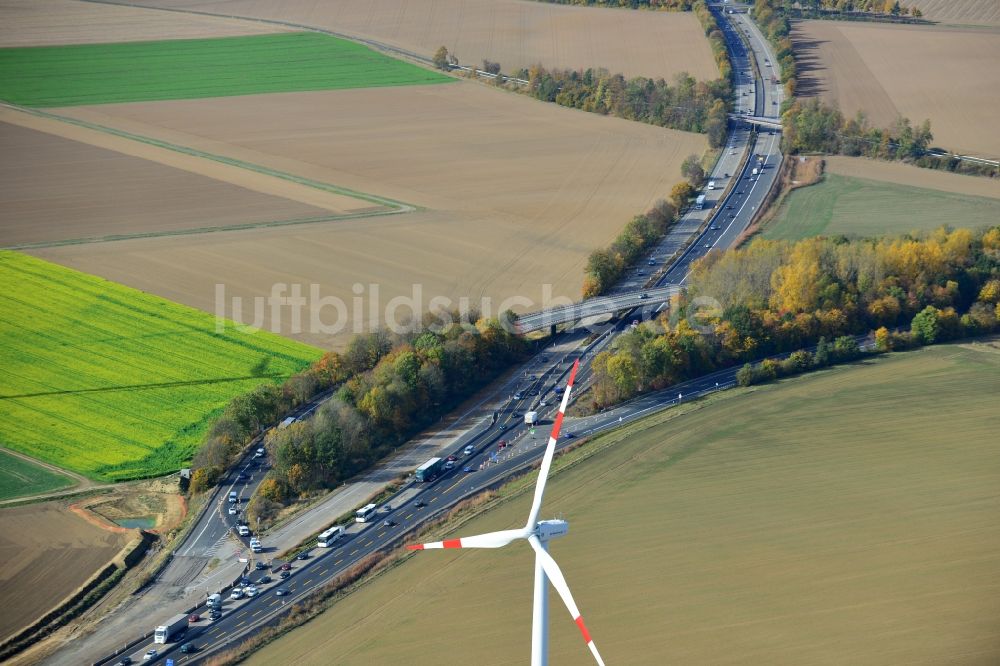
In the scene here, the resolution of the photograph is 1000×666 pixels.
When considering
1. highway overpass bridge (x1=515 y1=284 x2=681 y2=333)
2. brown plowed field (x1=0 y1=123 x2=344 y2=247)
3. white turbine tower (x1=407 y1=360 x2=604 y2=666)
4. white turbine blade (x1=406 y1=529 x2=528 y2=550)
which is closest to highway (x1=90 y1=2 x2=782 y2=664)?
highway overpass bridge (x1=515 y1=284 x2=681 y2=333)

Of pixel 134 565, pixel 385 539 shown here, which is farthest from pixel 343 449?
pixel 134 565

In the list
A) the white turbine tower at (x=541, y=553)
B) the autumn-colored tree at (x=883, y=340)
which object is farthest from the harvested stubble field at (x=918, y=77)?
the white turbine tower at (x=541, y=553)

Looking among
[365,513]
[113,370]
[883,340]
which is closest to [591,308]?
[883,340]

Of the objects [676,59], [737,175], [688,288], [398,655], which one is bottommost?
[398,655]

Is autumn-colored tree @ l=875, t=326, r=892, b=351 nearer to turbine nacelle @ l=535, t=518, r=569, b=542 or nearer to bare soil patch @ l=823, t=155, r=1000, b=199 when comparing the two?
bare soil patch @ l=823, t=155, r=1000, b=199

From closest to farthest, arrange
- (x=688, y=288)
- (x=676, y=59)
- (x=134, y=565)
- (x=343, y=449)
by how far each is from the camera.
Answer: (x=134, y=565)
(x=343, y=449)
(x=688, y=288)
(x=676, y=59)

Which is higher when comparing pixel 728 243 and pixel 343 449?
pixel 728 243

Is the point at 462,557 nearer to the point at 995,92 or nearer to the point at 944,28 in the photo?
the point at 995,92
